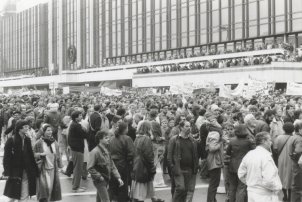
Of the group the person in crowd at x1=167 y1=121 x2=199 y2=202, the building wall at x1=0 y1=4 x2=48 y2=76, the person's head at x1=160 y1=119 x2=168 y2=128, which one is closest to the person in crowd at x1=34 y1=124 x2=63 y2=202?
the person in crowd at x1=167 y1=121 x2=199 y2=202

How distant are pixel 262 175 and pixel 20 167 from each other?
173 inches

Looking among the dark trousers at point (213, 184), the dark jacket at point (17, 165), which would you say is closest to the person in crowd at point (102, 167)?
the dark jacket at point (17, 165)

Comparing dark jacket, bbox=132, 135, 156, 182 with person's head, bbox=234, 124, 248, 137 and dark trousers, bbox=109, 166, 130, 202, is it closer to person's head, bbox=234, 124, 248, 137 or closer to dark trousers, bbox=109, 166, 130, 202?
dark trousers, bbox=109, 166, 130, 202

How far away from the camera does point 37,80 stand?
90125mm

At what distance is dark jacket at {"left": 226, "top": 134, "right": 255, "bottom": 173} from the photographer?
1015 centimetres

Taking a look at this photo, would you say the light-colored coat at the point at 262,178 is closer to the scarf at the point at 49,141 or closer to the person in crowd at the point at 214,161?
the person in crowd at the point at 214,161

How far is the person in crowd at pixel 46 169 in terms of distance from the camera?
33.2ft

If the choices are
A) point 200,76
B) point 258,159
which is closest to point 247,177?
point 258,159

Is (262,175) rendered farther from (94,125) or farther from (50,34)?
(50,34)

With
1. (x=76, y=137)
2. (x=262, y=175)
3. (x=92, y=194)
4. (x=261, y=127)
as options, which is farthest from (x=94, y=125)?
(x=262, y=175)

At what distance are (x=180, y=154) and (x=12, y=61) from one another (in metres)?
114

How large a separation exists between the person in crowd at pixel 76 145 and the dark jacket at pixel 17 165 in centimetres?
278

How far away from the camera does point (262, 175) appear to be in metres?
7.69

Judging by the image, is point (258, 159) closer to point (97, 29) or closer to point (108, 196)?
point (108, 196)
